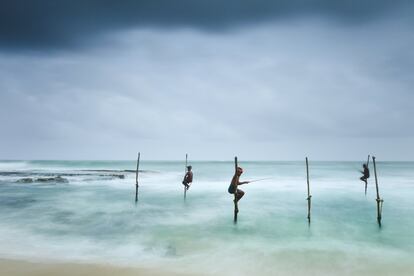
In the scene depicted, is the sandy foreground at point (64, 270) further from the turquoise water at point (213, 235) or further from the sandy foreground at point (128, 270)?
the turquoise water at point (213, 235)

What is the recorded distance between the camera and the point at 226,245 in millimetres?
11250

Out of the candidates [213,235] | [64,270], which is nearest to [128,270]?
[64,270]

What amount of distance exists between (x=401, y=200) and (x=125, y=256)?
2159 cm

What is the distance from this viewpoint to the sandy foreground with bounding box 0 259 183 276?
798cm

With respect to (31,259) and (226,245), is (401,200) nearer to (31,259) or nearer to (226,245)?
(226,245)

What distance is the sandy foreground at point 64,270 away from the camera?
798 centimetres

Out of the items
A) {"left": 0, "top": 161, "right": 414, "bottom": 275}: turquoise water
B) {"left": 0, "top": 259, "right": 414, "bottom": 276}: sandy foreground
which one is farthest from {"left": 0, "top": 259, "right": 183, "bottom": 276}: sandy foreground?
{"left": 0, "top": 161, "right": 414, "bottom": 275}: turquoise water

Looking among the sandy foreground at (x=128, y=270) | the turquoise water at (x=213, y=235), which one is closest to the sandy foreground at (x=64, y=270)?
the sandy foreground at (x=128, y=270)

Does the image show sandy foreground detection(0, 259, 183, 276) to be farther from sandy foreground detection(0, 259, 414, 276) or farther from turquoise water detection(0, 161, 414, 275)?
turquoise water detection(0, 161, 414, 275)

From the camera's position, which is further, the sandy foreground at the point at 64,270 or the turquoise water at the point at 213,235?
the turquoise water at the point at 213,235

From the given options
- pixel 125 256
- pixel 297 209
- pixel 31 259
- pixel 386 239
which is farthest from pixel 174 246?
pixel 297 209

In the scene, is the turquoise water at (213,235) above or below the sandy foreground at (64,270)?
below

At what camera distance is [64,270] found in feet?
27.0

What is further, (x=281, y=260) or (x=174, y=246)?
(x=174, y=246)
